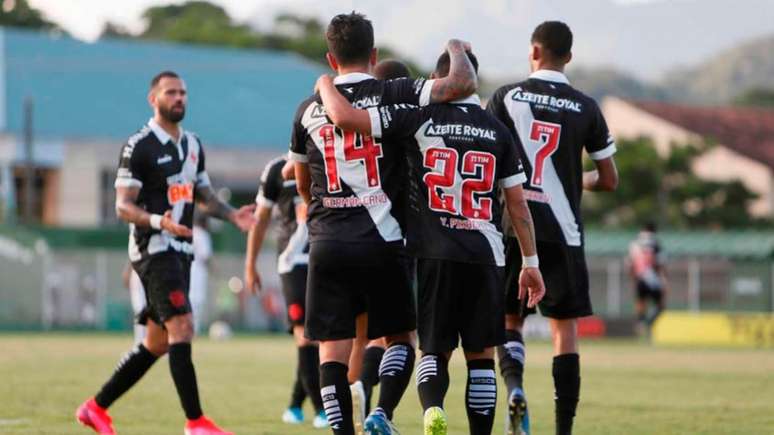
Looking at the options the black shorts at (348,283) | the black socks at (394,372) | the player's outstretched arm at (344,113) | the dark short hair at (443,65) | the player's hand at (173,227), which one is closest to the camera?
the player's outstretched arm at (344,113)

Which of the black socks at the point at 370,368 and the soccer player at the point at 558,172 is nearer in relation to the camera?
the soccer player at the point at 558,172

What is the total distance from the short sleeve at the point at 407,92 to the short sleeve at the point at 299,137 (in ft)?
1.46

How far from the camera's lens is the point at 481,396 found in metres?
8.76

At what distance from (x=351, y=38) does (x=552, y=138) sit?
1918 mm

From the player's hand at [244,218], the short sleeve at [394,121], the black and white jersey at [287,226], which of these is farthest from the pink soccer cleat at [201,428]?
the short sleeve at [394,121]

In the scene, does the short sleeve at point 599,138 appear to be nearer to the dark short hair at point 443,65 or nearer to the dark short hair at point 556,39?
the dark short hair at point 556,39

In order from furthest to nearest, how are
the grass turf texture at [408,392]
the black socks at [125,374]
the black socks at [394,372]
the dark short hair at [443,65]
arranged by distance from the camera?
the grass turf texture at [408,392], the black socks at [125,374], the dark short hair at [443,65], the black socks at [394,372]

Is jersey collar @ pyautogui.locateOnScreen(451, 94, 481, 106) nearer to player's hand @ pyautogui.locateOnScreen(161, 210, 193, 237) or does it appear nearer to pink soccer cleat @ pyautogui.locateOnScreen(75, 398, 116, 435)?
player's hand @ pyautogui.locateOnScreen(161, 210, 193, 237)

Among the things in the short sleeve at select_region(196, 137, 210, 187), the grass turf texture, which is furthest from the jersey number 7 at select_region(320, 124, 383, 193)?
the grass turf texture

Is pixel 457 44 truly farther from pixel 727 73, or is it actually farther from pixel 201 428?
pixel 727 73

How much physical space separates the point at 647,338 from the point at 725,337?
2.21m

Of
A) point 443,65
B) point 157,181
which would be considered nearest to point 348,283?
point 443,65

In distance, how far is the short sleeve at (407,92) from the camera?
28.0 feet

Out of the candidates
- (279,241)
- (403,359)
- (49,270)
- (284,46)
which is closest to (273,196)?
(279,241)
